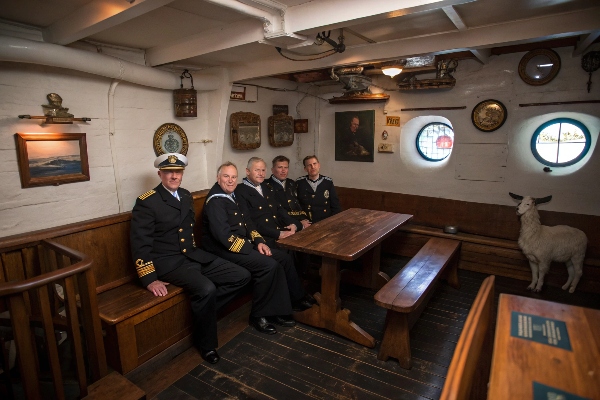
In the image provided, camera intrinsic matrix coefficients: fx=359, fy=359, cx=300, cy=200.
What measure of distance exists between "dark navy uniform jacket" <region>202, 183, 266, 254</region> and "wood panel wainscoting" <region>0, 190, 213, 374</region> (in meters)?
0.71

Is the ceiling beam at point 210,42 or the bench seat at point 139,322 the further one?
the ceiling beam at point 210,42

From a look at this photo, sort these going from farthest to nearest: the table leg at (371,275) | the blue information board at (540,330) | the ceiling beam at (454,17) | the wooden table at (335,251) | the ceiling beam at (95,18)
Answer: the table leg at (371,275) → the wooden table at (335,251) → the ceiling beam at (454,17) → the ceiling beam at (95,18) → the blue information board at (540,330)

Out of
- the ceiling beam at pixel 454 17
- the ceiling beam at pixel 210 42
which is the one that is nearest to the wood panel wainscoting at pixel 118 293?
the ceiling beam at pixel 210 42

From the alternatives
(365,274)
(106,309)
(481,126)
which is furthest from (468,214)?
(106,309)

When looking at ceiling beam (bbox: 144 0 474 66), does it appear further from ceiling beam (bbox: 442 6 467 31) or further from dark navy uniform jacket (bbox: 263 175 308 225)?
dark navy uniform jacket (bbox: 263 175 308 225)

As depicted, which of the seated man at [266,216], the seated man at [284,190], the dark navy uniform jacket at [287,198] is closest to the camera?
the seated man at [266,216]

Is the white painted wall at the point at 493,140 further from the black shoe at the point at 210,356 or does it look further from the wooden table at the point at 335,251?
the black shoe at the point at 210,356

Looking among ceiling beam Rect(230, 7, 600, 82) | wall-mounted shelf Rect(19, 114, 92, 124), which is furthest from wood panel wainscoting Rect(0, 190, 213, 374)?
ceiling beam Rect(230, 7, 600, 82)

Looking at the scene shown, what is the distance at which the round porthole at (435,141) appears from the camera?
6.20 meters

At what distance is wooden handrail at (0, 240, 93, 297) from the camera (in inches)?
75.5

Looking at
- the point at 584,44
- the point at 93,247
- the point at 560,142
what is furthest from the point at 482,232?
the point at 93,247

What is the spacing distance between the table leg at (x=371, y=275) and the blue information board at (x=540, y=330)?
9.05 ft

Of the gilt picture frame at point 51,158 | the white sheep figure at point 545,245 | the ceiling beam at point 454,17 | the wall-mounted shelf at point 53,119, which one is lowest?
the white sheep figure at point 545,245

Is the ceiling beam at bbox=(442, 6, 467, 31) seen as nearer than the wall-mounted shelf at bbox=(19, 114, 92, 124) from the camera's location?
Yes
